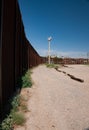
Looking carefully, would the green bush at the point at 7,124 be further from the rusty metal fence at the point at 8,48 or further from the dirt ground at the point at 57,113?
the rusty metal fence at the point at 8,48

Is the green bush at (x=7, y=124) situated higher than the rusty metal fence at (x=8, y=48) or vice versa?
the rusty metal fence at (x=8, y=48)

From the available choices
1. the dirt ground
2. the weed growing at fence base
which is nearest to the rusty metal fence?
the weed growing at fence base

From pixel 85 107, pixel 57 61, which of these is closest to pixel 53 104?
pixel 85 107

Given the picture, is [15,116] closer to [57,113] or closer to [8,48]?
[57,113]

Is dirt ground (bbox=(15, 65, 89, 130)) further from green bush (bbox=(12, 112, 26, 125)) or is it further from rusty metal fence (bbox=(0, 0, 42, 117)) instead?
rusty metal fence (bbox=(0, 0, 42, 117))

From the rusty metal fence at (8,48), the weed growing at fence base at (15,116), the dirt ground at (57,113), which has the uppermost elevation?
the rusty metal fence at (8,48)

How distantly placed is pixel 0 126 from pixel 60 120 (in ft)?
4.30

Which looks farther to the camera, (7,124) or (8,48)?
(8,48)

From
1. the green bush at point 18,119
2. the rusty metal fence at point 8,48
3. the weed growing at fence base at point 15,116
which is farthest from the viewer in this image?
the rusty metal fence at point 8,48

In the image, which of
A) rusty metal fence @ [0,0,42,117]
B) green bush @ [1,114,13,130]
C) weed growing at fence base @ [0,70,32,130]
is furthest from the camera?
rusty metal fence @ [0,0,42,117]

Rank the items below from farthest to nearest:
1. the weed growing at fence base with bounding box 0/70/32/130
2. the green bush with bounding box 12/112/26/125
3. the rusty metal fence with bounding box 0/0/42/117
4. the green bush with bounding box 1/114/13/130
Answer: the rusty metal fence with bounding box 0/0/42/117 < the green bush with bounding box 12/112/26/125 < the weed growing at fence base with bounding box 0/70/32/130 < the green bush with bounding box 1/114/13/130

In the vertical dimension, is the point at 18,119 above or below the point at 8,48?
below

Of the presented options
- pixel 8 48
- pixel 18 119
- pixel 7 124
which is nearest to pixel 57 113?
pixel 18 119

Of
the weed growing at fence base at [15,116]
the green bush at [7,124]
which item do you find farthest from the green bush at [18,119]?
the green bush at [7,124]
